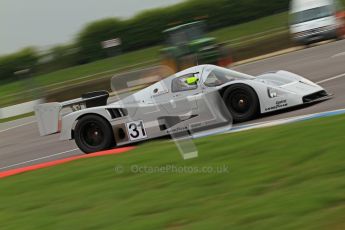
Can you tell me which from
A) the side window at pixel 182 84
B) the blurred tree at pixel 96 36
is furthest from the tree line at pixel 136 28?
the side window at pixel 182 84

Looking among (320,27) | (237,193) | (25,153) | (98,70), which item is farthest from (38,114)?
(98,70)

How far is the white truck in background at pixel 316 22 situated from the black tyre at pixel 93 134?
1553 cm

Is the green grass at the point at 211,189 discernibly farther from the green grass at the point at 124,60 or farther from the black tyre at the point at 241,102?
the green grass at the point at 124,60

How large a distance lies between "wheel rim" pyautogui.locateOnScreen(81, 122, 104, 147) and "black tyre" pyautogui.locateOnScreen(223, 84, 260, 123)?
2.21m

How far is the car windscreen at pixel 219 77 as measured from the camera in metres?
10.2

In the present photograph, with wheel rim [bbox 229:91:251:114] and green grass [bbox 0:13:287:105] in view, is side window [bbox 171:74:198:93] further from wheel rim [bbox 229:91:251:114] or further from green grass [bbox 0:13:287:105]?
green grass [bbox 0:13:287:105]

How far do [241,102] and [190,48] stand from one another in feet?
45.4

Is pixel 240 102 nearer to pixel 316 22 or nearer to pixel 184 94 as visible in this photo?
pixel 184 94

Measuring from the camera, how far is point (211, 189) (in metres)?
5.76

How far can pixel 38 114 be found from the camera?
35.2ft

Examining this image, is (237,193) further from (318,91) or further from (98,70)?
(98,70)

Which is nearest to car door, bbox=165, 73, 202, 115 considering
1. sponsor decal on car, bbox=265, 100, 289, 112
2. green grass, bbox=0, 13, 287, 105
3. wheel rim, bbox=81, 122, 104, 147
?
sponsor decal on car, bbox=265, 100, 289, 112

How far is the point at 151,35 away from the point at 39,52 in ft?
24.7

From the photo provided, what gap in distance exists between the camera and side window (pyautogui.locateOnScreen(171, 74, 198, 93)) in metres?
10.1
